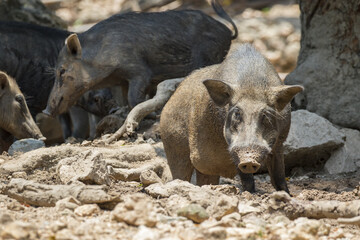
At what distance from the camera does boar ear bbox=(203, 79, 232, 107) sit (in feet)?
18.8

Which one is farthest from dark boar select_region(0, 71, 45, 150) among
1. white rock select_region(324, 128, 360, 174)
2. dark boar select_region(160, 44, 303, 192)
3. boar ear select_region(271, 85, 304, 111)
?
boar ear select_region(271, 85, 304, 111)

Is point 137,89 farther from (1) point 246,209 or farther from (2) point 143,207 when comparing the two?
(2) point 143,207

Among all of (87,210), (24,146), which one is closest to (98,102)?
(24,146)

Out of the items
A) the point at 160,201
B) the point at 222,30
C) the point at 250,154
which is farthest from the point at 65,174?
the point at 222,30

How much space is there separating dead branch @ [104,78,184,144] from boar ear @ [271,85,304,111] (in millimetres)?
3347

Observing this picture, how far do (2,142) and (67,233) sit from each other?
6.46 m

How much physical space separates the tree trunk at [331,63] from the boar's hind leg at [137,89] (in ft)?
6.48

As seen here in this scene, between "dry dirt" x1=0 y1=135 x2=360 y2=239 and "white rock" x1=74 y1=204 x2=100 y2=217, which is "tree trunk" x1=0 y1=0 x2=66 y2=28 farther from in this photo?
"white rock" x1=74 y1=204 x2=100 y2=217

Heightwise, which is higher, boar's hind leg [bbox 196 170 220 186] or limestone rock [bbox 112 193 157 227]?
limestone rock [bbox 112 193 157 227]

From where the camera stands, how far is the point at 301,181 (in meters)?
7.66

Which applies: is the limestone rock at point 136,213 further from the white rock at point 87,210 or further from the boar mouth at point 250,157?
the boar mouth at point 250,157

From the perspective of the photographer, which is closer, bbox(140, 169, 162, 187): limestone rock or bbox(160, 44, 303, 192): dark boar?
bbox(160, 44, 303, 192): dark boar

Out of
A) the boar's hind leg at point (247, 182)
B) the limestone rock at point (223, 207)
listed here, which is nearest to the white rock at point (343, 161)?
the boar's hind leg at point (247, 182)

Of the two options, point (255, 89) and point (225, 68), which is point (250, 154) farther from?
point (225, 68)
